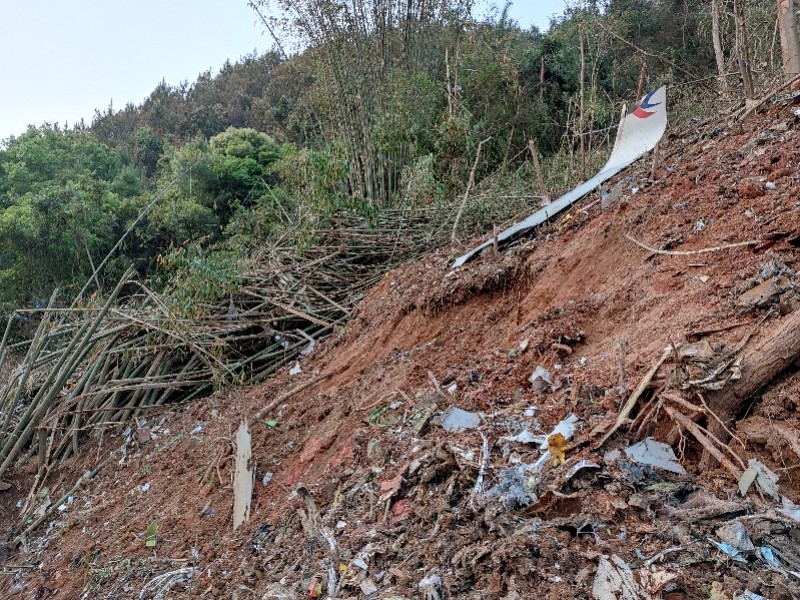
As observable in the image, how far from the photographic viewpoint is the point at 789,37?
407cm

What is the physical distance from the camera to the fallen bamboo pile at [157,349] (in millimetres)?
4449

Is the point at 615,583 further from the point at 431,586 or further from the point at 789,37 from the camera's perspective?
the point at 789,37

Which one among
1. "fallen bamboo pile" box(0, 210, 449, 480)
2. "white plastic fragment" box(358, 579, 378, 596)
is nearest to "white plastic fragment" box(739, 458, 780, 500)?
"white plastic fragment" box(358, 579, 378, 596)

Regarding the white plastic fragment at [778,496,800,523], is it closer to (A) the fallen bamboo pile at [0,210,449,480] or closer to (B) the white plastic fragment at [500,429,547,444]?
(B) the white plastic fragment at [500,429,547,444]

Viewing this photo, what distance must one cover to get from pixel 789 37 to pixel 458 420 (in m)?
3.48

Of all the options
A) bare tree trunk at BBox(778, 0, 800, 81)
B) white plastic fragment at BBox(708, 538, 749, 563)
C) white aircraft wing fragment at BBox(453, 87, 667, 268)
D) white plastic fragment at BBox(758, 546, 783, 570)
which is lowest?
white plastic fragment at BBox(758, 546, 783, 570)

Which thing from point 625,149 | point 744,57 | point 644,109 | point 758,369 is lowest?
point 758,369

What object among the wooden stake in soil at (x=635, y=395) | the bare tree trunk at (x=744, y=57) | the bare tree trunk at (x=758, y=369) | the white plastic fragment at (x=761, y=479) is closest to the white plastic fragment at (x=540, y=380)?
the wooden stake in soil at (x=635, y=395)

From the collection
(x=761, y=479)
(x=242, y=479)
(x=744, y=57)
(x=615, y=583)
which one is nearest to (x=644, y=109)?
(x=744, y=57)

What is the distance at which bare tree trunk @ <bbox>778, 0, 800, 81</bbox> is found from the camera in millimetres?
4066

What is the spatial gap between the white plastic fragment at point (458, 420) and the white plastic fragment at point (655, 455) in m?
0.61

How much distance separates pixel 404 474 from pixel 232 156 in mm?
10750

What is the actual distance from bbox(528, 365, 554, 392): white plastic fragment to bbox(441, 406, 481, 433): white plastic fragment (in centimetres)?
26

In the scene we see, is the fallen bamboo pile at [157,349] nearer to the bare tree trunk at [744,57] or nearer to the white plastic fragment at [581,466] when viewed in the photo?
the bare tree trunk at [744,57]
